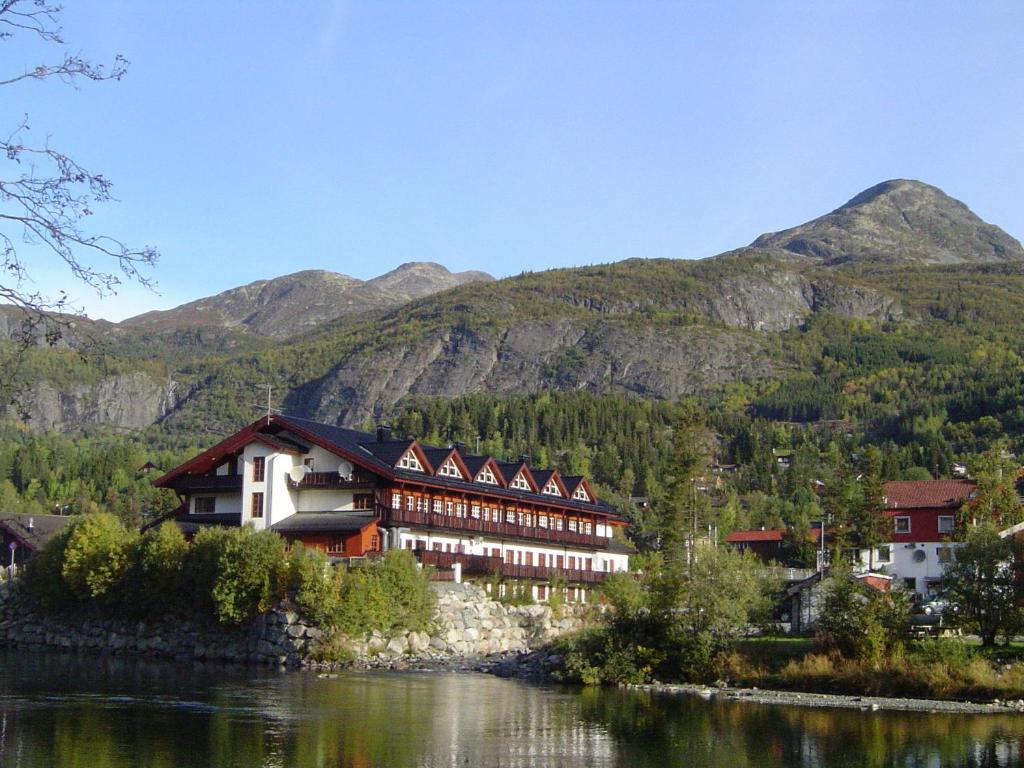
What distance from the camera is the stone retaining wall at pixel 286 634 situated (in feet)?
185

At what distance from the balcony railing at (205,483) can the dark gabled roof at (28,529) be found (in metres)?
21.9

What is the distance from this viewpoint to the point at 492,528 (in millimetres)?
73375

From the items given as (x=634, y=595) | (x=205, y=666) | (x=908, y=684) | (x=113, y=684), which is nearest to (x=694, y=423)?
(x=634, y=595)

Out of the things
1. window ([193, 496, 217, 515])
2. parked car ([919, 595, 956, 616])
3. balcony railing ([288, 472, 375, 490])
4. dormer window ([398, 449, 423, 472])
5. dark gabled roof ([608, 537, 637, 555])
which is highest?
dormer window ([398, 449, 423, 472])

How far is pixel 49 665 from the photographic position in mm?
53656

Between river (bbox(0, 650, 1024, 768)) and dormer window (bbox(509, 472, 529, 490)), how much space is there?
101 feet

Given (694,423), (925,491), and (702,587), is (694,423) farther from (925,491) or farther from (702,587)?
(925,491)

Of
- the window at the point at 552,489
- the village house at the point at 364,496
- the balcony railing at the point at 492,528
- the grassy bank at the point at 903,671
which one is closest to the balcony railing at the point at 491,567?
the village house at the point at 364,496

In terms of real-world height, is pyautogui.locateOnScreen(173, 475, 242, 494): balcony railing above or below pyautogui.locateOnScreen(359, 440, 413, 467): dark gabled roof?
below

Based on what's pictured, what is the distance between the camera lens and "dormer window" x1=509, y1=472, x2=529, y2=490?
7825 cm

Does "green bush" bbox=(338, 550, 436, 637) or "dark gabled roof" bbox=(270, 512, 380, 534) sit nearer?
"green bush" bbox=(338, 550, 436, 637)

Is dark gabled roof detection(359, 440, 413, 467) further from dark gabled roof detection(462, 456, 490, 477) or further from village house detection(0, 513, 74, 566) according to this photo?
village house detection(0, 513, 74, 566)

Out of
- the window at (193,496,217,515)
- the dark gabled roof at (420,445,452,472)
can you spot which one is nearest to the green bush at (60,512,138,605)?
the window at (193,496,217,515)

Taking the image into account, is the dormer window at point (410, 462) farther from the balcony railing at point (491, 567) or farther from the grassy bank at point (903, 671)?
the grassy bank at point (903, 671)
